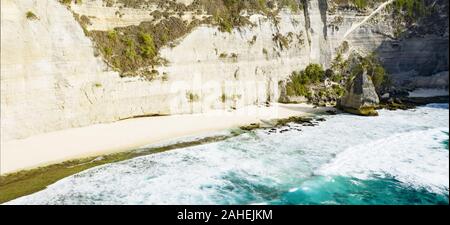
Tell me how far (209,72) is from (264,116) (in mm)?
6436

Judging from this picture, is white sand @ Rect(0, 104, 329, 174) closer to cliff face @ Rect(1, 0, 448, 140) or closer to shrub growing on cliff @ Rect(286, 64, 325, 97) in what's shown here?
cliff face @ Rect(1, 0, 448, 140)

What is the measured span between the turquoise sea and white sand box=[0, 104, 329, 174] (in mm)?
2814

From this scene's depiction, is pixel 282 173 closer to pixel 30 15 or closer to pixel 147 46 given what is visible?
pixel 147 46

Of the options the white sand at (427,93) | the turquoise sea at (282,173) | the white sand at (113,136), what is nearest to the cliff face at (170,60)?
the white sand at (113,136)

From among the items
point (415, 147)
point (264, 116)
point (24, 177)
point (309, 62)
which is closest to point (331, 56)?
→ point (309, 62)

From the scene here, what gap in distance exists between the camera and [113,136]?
85.6 feet

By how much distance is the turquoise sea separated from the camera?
17844mm

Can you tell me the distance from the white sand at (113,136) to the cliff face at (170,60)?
953 mm

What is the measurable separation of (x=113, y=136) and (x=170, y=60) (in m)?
9.33

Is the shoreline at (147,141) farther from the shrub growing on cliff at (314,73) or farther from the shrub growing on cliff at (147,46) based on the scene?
the shrub growing on cliff at (147,46)

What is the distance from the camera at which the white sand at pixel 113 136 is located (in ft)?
71.2

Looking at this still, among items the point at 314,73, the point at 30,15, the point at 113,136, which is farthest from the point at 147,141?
the point at 314,73

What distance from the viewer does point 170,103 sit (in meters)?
32.2
